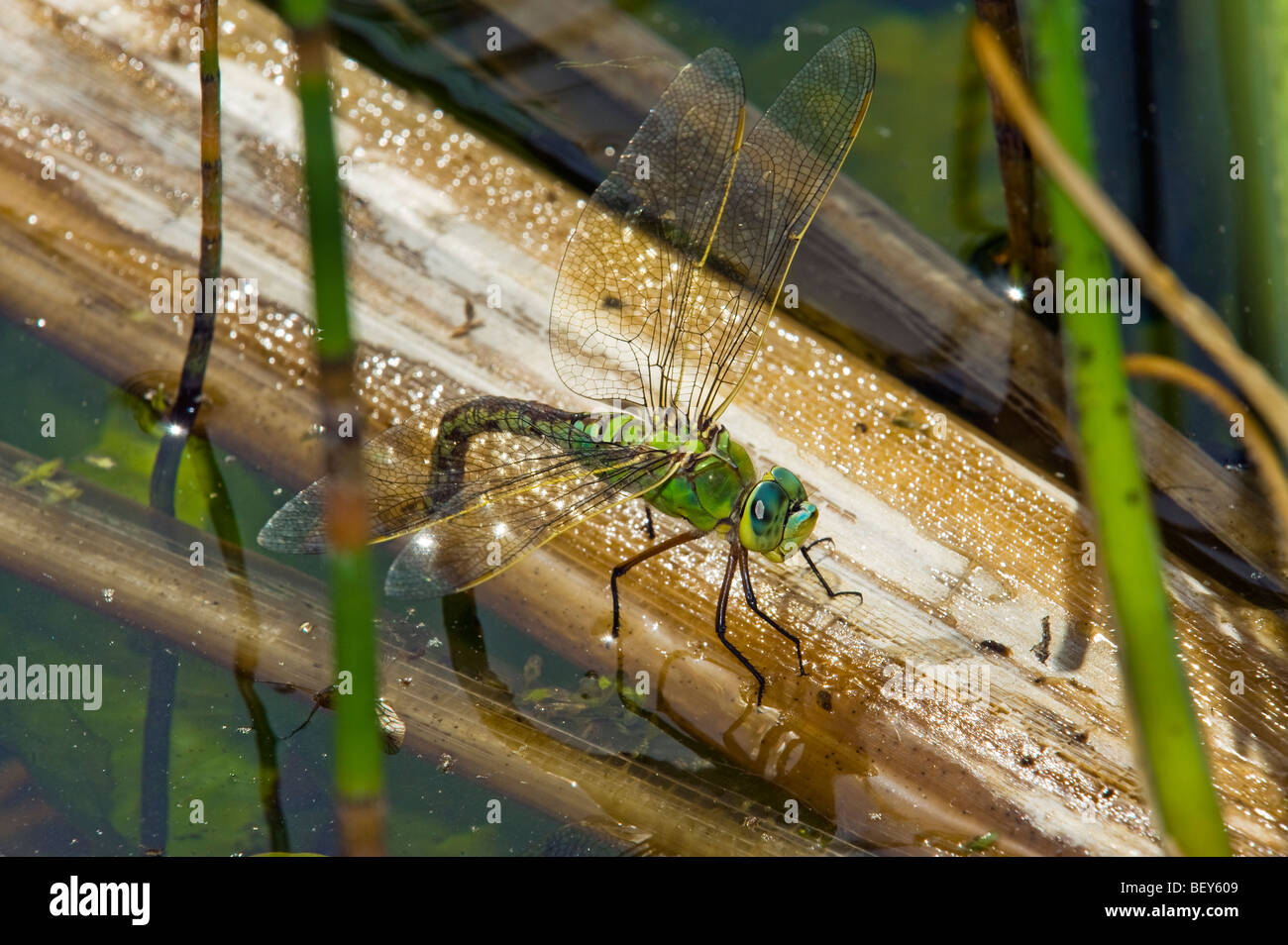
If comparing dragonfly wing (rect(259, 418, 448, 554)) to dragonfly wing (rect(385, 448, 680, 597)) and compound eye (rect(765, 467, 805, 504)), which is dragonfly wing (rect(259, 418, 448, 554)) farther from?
compound eye (rect(765, 467, 805, 504))

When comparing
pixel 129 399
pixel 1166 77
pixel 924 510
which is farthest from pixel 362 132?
pixel 1166 77

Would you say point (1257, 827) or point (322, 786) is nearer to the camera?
point (1257, 827)

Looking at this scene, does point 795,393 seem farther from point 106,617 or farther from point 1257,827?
point 106,617

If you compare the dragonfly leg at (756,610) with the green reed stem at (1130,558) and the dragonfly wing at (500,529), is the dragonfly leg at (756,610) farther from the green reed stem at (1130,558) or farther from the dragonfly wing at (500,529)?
the green reed stem at (1130,558)

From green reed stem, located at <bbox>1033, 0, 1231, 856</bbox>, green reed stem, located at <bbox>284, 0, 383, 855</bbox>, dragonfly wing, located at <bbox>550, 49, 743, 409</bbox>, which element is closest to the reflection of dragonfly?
dragonfly wing, located at <bbox>550, 49, 743, 409</bbox>

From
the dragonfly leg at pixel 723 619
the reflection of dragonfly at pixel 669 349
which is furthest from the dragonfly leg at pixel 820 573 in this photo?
the dragonfly leg at pixel 723 619

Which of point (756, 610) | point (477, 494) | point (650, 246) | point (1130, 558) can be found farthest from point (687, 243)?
point (1130, 558)

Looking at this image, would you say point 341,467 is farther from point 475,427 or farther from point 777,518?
point 475,427
